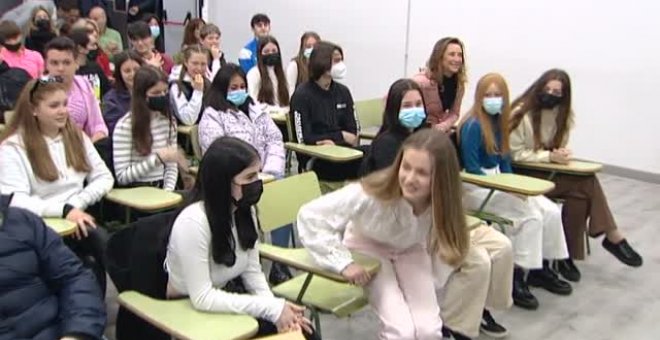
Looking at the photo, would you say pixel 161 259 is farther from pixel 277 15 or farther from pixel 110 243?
pixel 277 15

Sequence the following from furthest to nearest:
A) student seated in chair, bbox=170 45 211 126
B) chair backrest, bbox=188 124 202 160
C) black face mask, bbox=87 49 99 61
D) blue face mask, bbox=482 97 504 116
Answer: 1. black face mask, bbox=87 49 99 61
2. student seated in chair, bbox=170 45 211 126
3. chair backrest, bbox=188 124 202 160
4. blue face mask, bbox=482 97 504 116

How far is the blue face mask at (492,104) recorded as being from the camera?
3.48 meters

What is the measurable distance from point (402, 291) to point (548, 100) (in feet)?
5.91

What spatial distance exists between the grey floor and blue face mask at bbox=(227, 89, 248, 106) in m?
1.14

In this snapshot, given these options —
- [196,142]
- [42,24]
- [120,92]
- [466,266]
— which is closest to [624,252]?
[466,266]

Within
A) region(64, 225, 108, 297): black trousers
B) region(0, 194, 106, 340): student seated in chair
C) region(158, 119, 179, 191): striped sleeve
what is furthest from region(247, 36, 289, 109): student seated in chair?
region(0, 194, 106, 340): student seated in chair

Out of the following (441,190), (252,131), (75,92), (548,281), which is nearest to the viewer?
(441,190)

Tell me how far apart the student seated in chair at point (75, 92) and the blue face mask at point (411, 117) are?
162 centimetres

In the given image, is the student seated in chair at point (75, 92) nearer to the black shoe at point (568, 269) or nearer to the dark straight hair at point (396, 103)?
the dark straight hair at point (396, 103)

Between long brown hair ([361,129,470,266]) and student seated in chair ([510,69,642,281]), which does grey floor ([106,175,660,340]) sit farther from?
long brown hair ([361,129,470,266])

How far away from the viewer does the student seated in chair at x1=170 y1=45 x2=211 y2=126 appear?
13.8 ft

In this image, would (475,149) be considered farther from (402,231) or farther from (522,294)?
(402,231)

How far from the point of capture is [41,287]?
2.01 meters

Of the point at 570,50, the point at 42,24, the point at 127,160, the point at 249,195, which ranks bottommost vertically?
the point at 127,160
